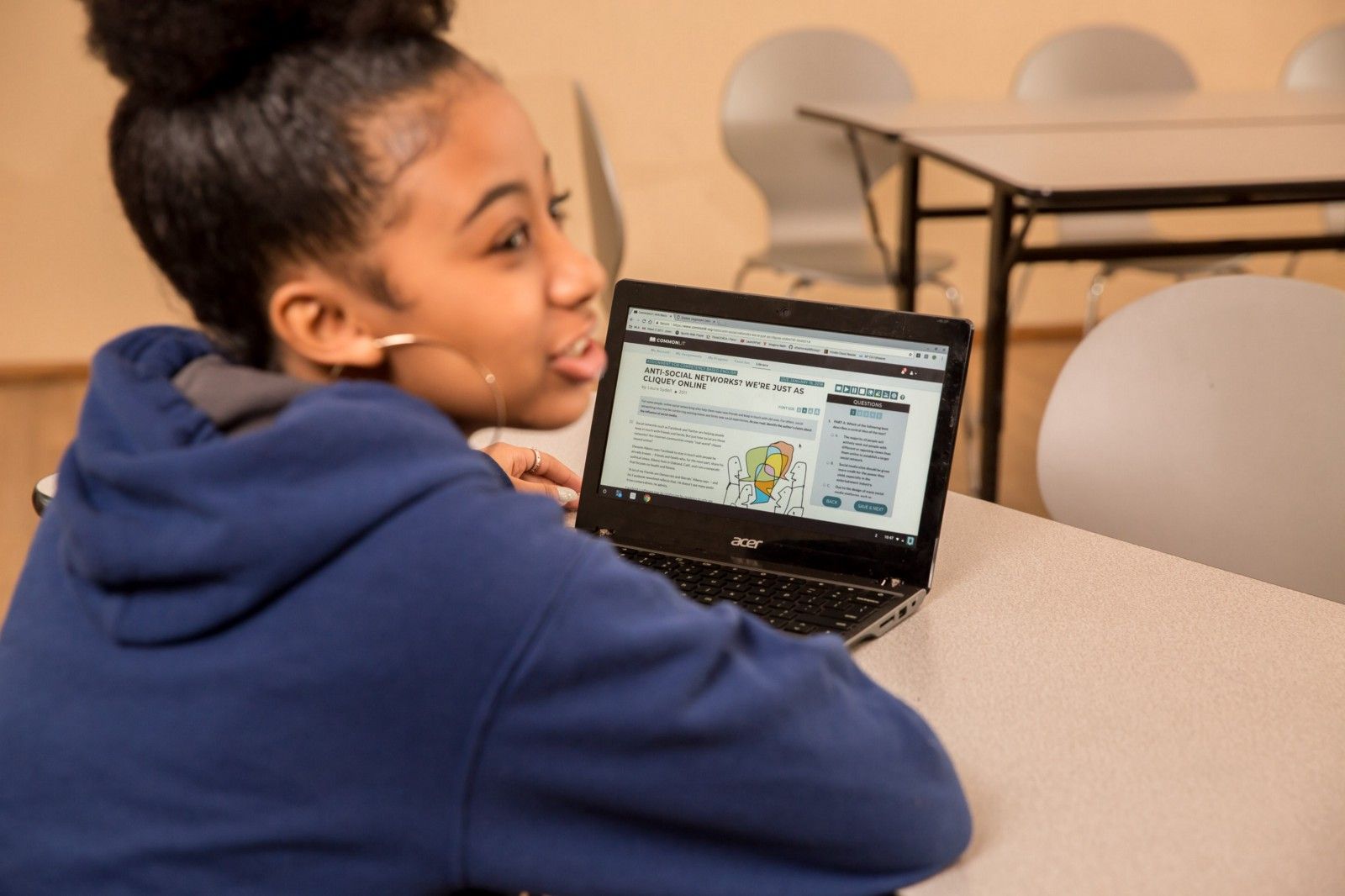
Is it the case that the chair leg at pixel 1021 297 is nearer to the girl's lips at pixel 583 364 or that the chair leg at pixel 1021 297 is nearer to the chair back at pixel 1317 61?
the chair back at pixel 1317 61

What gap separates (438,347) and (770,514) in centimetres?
45

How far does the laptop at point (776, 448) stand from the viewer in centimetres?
104

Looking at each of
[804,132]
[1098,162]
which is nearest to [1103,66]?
[804,132]

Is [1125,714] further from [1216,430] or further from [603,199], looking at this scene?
[603,199]

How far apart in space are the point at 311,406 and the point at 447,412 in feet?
0.47

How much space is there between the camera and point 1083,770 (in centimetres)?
80

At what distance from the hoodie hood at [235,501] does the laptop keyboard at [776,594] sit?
0.41 meters

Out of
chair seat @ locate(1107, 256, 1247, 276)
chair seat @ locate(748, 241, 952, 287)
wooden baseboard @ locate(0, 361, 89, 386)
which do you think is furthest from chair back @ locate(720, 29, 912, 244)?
wooden baseboard @ locate(0, 361, 89, 386)

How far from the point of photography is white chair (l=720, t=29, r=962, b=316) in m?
3.54

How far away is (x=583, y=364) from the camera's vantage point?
2.45ft

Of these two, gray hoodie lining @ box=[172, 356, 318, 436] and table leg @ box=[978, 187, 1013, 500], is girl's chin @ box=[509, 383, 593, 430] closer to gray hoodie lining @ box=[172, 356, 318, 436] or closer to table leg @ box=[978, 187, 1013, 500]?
gray hoodie lining @ box=[172, 356, 318, 436]

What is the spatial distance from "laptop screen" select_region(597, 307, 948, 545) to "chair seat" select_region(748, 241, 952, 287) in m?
2.04

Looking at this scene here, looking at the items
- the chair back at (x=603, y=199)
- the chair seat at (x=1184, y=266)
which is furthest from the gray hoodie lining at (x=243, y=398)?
the chair seat at (x=1184, y=266)

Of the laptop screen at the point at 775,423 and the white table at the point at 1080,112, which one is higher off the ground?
the white table at the point at 1080,112
